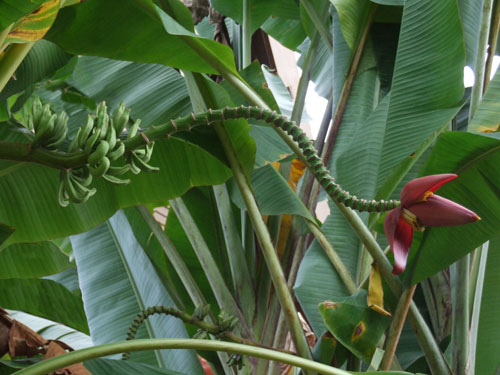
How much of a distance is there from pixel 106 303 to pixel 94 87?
0.47 m

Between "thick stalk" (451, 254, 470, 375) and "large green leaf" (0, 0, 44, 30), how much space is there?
30.8 inches

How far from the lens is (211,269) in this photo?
114cm

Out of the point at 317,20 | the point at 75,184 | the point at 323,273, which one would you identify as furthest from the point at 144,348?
the point at 317,20

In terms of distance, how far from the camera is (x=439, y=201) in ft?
1.87

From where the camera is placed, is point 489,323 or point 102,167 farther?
point 489,323

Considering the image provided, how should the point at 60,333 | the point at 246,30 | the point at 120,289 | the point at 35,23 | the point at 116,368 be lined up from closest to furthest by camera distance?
the point at 35,23 < the point at 116,368 < the point at 120,289 < the point at 60,333 < the point at 246,30

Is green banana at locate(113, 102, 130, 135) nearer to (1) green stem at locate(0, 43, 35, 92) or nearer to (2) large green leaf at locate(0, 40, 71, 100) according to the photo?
(1) green stem at locate(0, 43, 35, 92)

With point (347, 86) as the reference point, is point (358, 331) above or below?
below

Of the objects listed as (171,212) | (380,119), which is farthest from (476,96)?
(171,212)

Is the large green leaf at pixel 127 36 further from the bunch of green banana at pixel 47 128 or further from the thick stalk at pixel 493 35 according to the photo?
the thick stalk at pixel 493 35

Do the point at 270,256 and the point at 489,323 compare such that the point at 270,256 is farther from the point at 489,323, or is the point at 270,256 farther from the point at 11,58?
the point at 11,58

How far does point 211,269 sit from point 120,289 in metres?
0.22

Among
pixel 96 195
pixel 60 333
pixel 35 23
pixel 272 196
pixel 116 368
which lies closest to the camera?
pixel 35 23

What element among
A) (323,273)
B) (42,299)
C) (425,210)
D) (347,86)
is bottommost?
(42,299)
